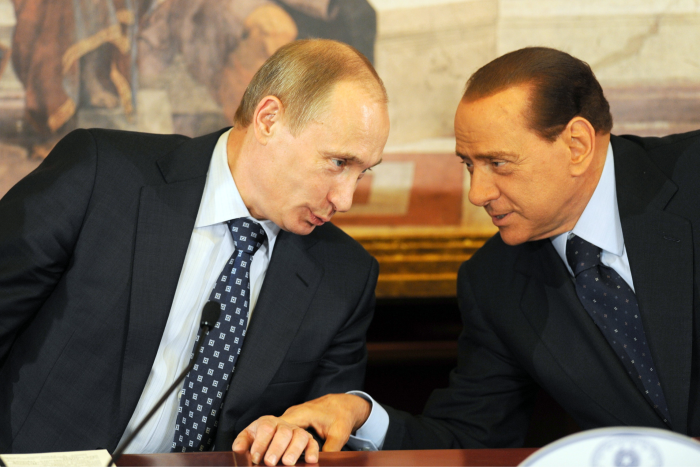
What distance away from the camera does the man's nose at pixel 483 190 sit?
5.76ft

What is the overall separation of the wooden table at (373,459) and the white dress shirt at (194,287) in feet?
1.52

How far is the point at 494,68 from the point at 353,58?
1.29 feet

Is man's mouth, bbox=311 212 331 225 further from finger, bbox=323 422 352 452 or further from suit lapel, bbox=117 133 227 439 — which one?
finger, bbox=323 422 352 452

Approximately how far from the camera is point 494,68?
179cm

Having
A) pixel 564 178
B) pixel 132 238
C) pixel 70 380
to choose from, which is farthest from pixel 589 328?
pixel 70 380

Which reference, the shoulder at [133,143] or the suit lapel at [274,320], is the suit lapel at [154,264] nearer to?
the shoulder at [133,143]

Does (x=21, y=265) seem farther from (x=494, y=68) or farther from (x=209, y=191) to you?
(x=494, y=68)

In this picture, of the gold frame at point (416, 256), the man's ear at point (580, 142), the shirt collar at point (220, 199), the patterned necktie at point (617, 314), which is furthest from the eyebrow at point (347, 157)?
the gold frame at point (416, 256)

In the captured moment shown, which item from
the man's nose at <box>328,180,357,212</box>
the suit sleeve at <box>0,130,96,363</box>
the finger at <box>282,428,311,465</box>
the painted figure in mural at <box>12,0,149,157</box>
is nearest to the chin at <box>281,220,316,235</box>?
the man's nose at <box>328,180,357,212</box>

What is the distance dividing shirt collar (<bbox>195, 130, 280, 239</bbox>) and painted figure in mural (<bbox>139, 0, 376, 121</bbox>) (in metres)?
0.76

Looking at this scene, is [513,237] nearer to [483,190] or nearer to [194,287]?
[483,190]

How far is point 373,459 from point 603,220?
991mm

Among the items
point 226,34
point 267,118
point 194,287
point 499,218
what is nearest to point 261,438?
point 194,287

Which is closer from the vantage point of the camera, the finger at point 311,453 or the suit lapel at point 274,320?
the finger at point 311,453
